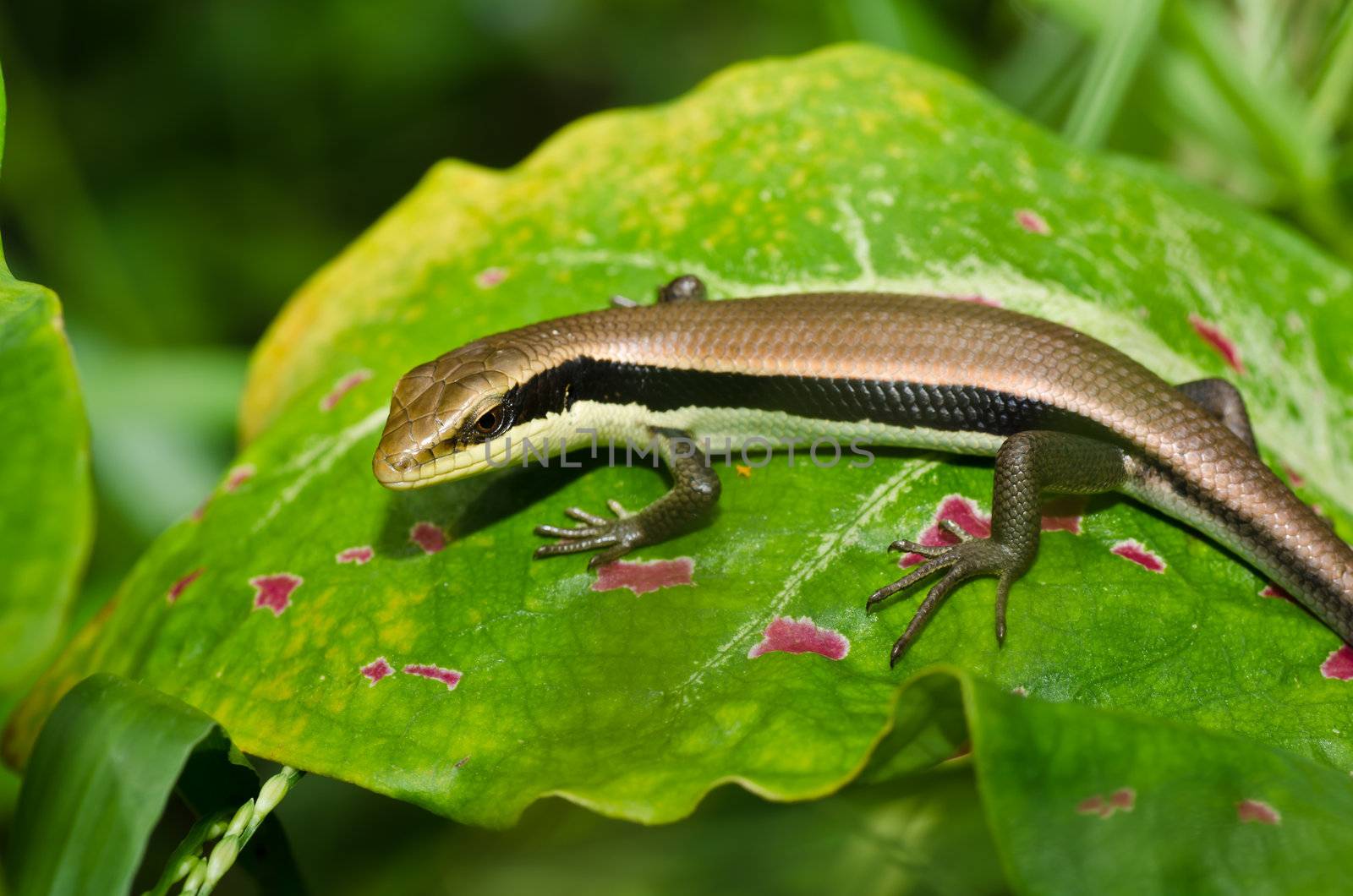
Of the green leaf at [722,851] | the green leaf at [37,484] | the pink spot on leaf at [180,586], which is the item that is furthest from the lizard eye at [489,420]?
the green leaf at [37,484]

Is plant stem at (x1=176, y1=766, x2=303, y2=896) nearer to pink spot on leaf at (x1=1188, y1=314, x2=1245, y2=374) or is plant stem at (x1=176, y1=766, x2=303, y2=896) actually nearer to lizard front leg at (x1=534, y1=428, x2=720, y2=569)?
lizard front leg at (x1=534, y1=428, x2=720, y2=569)

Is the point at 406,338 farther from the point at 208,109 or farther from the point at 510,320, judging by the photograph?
the point at 208,109

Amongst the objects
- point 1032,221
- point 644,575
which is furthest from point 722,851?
point 1032,221

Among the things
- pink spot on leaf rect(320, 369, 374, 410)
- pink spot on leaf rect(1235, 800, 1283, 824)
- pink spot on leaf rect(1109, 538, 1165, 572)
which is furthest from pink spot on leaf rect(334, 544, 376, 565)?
pink spot on leaf rect(1235, 800, 1283, 824)

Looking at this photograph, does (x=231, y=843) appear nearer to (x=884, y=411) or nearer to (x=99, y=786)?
(x=99, y=786)

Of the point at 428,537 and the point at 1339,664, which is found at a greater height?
the point at 1339,664

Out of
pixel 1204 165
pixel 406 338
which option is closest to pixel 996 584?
pixel 406 338

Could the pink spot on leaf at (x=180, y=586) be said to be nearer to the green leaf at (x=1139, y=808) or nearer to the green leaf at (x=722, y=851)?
the green leaf at (x=722, y=851)
